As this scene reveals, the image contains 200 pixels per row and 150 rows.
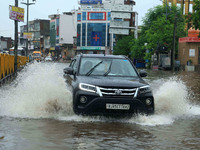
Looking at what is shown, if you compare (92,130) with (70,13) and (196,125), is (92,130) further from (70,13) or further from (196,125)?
(70,13)

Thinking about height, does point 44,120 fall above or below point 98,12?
below

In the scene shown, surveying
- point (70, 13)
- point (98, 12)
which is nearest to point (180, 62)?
point (98, 12)

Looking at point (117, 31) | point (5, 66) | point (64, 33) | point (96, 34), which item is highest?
point (64, 33)

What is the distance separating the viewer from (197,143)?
7215mm

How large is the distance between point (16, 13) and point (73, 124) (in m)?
22.4

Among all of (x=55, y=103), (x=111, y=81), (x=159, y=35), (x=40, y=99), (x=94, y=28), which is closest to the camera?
(x=111, y=81)

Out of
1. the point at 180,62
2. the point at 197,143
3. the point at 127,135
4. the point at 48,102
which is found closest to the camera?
the point at 197,143

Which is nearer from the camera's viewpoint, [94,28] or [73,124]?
[73,124]

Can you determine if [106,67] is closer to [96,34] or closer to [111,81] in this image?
[111,81]

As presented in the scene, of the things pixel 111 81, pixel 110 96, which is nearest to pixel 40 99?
pixel 111 81

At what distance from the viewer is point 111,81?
9.22m

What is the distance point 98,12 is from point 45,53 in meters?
47.1

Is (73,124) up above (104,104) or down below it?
below

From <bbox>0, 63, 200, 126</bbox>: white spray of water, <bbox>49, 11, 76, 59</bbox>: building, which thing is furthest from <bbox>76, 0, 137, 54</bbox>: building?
<bbox>0, 63, 200, 126</bbox>: white spray of water
